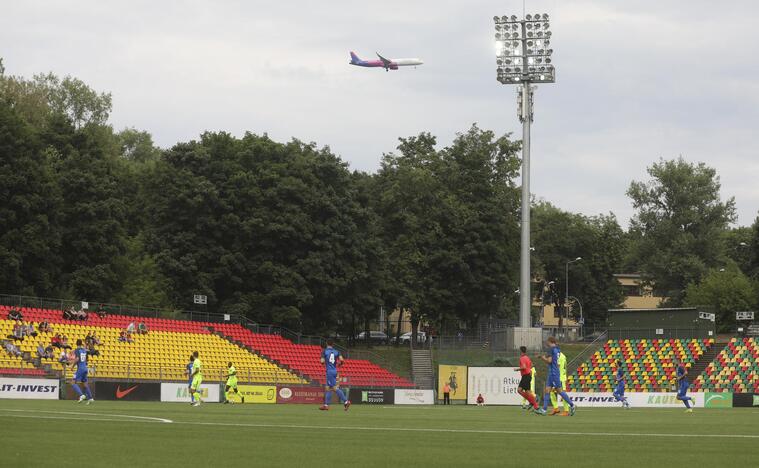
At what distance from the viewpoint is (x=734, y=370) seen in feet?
220

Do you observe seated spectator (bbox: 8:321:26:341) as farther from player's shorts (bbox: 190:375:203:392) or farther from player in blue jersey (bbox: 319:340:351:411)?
player in blue jersey (bbox: 319:340:351:411)

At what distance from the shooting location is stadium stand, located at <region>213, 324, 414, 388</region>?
217ft

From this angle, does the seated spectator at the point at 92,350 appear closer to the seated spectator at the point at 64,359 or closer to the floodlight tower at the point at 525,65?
the seated spectator at the point at 64,359

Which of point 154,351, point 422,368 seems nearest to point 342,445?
point 154,351

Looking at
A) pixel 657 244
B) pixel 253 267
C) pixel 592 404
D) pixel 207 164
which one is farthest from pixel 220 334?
pixel 657 244

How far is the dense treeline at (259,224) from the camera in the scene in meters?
68.5

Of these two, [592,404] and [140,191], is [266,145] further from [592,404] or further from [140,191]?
[592,404]

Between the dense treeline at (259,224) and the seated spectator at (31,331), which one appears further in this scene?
the dense treeline at (259,224)

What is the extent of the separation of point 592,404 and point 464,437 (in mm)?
43119

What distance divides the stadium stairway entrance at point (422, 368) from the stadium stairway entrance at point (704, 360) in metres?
16.5

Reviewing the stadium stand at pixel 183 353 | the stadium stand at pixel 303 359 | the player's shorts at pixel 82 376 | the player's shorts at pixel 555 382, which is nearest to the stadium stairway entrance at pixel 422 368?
the stadium stand at pixel 303 359

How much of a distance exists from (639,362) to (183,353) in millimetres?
29616

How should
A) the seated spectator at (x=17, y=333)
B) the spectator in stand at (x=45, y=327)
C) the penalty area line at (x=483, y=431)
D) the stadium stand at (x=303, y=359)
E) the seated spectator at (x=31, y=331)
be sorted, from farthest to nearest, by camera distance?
1. the stadium stand at (x=303, y=359)
2. the spectator in stand at (x=45, y=327)
3. the seated spectator at (x=31, y=331)
4. the seated spectator at (x=17, y=333)
5. the penalty area line at (x=483, y=431)

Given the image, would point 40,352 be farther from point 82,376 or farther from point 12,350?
point 82,376
